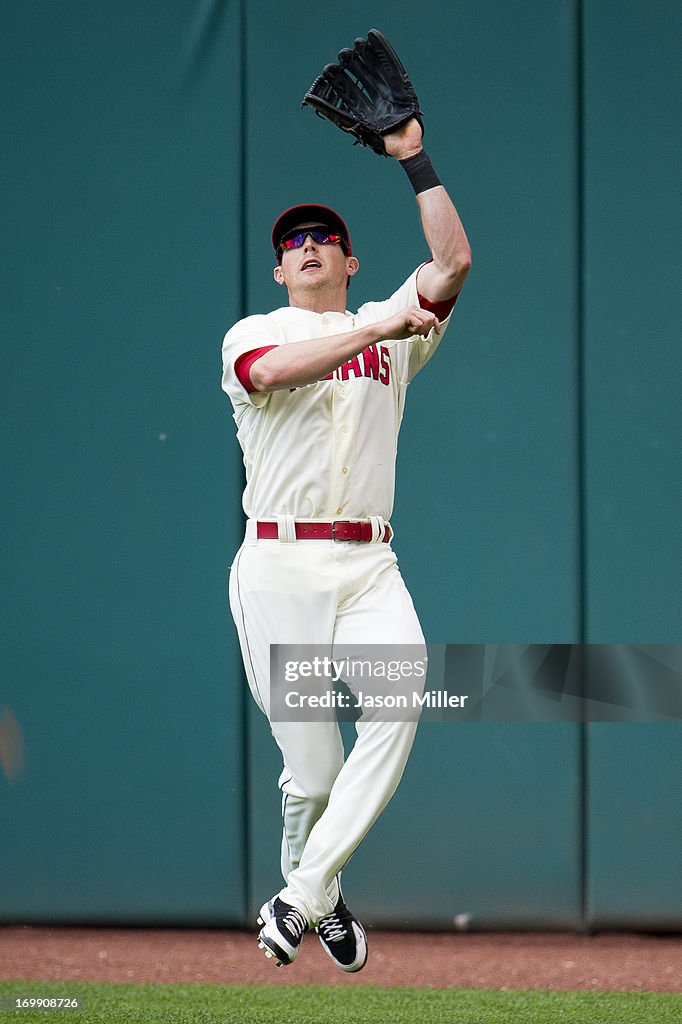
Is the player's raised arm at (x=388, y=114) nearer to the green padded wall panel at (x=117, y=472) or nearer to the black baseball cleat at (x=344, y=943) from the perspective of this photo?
the black baseball cleat at (x=344, y=943)

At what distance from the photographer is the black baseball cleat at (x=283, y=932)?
8.32 feet

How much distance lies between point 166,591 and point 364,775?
201 cm

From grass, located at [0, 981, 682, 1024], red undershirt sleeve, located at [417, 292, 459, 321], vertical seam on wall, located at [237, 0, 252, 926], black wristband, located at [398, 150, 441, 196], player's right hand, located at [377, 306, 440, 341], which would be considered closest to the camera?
player's right hand, located at [377, 306, 440, 341]

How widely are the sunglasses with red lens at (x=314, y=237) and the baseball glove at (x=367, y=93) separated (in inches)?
9.6

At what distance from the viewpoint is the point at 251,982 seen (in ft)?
13.4

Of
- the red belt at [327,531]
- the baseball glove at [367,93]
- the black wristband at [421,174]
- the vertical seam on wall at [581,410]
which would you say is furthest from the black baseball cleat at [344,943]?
the vertical seam on wall at [581,410]

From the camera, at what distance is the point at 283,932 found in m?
2.56

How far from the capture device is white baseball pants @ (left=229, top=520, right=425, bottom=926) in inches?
105

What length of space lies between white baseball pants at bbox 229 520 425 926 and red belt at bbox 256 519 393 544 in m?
0.01

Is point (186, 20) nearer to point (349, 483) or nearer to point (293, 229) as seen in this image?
point (293, 229)

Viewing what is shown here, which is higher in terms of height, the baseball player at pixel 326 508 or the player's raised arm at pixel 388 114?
the player's raised arm at pixel 388 114

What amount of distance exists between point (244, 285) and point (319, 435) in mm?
1814

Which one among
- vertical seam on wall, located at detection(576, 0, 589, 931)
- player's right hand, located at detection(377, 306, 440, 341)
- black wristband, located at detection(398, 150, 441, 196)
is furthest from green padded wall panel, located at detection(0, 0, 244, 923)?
player's right hand, located at detection(377, 306, 440, 341)

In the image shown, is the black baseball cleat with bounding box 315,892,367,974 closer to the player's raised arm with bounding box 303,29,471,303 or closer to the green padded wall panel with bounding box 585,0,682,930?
the player's raised arm with bounding box 303,29,471,303
